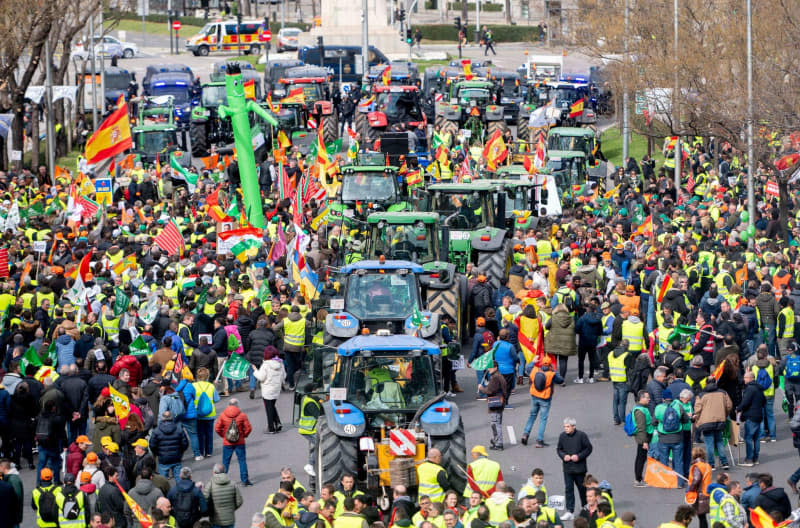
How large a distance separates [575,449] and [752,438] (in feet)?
10.8

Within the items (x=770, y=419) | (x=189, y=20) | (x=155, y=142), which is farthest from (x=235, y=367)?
(x=189, y=20)

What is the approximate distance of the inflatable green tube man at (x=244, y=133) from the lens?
30.3 m

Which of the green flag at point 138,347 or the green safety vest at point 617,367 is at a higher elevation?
the green flag at point 138,347

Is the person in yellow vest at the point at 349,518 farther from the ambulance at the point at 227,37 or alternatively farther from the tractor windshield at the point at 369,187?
the ambulance at the point at 227,37

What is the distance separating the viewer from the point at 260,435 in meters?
20.5

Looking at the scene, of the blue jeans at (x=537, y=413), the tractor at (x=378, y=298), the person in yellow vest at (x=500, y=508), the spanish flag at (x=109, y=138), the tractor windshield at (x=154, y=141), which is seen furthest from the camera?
the tractor windshield at (x=154, y=141)

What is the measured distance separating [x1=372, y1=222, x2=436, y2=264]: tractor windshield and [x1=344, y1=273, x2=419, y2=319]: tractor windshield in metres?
3.16

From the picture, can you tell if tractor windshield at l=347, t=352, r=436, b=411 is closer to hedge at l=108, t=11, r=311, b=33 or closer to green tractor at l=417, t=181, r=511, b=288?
green tractor at l=417, t=181, r=511, b=288

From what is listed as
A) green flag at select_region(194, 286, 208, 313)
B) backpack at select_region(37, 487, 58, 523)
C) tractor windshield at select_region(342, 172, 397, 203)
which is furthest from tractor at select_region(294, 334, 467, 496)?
tractor windshield at select_region(342, 172, 397, 203)

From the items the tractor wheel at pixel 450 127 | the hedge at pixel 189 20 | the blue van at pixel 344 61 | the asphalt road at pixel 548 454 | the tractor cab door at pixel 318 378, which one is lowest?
the asphalt road at pixel 548 454

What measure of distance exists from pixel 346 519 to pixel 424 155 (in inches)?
1037

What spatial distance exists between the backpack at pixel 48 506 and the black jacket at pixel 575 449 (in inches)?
223

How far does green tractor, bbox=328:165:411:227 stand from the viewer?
1203 inches

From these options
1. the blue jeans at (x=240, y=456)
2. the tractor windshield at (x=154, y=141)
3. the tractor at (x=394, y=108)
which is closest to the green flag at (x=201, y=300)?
the blue jeans at (x=240, y=456)
